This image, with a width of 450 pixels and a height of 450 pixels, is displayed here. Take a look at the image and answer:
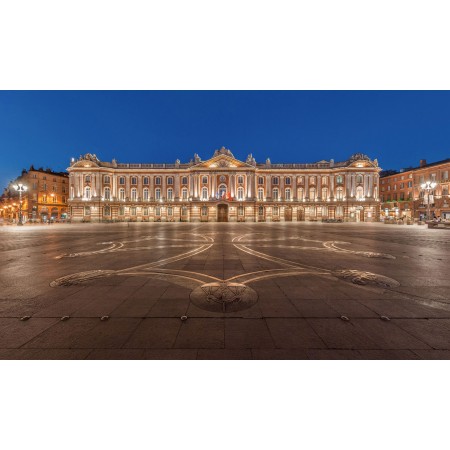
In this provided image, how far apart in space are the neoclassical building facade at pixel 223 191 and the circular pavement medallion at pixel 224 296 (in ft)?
169

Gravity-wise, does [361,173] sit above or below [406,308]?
above

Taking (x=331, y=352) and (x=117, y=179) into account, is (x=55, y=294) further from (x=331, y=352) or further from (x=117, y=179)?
(x=117, y=179)

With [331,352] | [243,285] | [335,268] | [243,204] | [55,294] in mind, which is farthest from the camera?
[243,204]

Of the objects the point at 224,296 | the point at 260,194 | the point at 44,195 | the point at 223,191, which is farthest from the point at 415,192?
the point at 44,195

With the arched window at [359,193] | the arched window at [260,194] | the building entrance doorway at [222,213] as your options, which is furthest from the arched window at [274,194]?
the arched window at [359,193]

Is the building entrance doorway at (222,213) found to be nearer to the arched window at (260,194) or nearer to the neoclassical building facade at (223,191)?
the neoclassical building facade at (223,191)

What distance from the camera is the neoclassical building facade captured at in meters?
58.6

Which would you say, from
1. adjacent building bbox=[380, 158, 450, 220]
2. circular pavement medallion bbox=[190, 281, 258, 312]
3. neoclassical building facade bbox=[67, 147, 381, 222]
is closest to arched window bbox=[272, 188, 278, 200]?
neoclassical building facade bbox=[67, 147, 381, 222]

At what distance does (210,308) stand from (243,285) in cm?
167

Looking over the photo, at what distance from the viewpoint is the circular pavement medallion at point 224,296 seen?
4.90m

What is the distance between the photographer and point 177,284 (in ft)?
21.1

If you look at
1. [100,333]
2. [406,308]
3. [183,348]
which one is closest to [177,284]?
[100,333]

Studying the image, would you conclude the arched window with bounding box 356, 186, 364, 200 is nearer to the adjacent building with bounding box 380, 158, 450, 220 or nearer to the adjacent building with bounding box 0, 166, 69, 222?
the adjacent building with bounding box 380, 158, 450, 220

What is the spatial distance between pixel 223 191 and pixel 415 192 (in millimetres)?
47238
